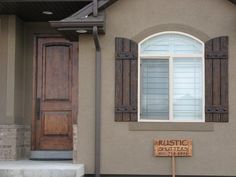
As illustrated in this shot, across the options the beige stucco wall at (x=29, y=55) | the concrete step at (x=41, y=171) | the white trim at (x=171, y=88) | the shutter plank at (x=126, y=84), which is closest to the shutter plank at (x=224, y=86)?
the white trim at (x=171, y=88)

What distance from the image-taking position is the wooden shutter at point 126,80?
9.13 metres

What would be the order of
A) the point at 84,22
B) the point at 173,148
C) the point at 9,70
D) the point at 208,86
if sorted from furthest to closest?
the point at 9,70, the point at 208,86, the point at 173,148, the point at 84,22

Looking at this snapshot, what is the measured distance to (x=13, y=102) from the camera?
34.3 ft

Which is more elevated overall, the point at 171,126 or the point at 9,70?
the point at 9,70

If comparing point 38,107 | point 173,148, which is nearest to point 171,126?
point 173,148

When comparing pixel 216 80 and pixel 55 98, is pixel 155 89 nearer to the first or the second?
pixel 216 80

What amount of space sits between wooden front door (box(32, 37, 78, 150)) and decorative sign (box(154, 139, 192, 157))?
97.4 inches

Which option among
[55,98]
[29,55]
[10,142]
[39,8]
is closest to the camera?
[39,8]

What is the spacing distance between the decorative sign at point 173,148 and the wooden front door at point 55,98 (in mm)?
2473

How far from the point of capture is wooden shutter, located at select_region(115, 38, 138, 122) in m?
9.13

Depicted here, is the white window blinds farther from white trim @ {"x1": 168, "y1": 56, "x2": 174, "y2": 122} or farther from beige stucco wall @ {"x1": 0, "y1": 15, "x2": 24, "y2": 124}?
beige stucco wall @ {"x1": 0, "y1": 15, "x2": 24, "y2": 124}

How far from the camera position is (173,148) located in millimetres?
9000

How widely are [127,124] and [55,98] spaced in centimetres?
235

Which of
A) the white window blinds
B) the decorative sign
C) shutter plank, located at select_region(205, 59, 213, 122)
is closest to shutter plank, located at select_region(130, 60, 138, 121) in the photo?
the white window blinds
